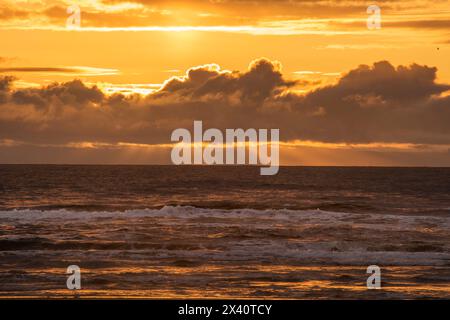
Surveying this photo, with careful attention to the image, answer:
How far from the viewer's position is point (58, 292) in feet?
60.0

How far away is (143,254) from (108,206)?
27561 mm

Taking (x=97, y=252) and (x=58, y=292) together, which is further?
(x=97, y=252)

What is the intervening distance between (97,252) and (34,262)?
327 centimetres

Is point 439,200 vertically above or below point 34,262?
above

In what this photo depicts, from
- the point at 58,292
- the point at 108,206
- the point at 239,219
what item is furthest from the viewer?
the point at 108,206

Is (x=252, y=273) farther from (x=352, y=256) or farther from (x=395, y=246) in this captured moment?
(x=395, y=246)

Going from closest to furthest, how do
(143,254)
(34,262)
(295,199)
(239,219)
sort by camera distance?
(34,262) → (143,254) → (239,219) → (295,199)

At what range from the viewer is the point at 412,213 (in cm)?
4962

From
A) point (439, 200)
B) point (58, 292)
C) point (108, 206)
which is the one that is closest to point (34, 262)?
point (58, 292)
